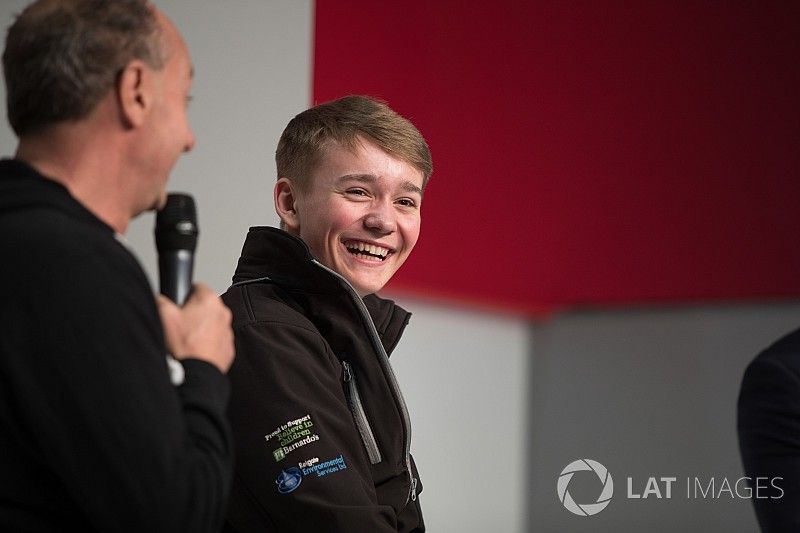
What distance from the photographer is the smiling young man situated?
1.42 meters

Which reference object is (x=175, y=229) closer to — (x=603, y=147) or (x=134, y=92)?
(x=134, y=92)

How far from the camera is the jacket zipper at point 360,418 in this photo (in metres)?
1.58

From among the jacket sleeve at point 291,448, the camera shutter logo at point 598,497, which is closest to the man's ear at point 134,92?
the jacket sleeve at point 291,448

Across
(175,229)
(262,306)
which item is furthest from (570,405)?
(175,229)

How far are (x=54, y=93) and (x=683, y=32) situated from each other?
2.55 meters

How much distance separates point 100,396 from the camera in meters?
0.86

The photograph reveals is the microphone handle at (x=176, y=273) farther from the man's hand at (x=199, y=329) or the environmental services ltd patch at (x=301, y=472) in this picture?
the environmental services ltd patch at (x=301, y=472)

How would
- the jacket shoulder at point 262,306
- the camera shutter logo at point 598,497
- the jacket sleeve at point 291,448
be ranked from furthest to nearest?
the camera shutter logo at point 598,497, the jacket shoulder at point 262,306, the jacket sleeve at point 291,448

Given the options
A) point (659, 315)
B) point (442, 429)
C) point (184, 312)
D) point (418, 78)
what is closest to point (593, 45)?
point (418, 78)

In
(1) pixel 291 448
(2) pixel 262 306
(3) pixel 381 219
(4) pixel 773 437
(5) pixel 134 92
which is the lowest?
(4) pixel 773 437

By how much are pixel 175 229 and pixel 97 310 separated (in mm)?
335

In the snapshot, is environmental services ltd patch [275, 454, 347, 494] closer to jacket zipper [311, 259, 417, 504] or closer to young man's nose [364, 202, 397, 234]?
jacket zipper [311, 259, 417, 504]
